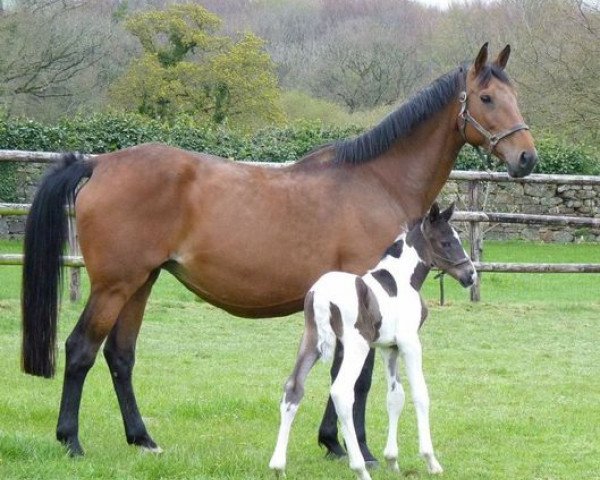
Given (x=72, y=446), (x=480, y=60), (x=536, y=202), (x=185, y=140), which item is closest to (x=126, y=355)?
(x=72, y=446)

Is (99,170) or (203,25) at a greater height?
(203,25)

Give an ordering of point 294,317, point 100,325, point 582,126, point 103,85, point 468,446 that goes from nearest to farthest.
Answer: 1. point 100,325
2. point 468,446
3. point 294,317
4. point 582,126
5. point 103,85

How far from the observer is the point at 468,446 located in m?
5.81

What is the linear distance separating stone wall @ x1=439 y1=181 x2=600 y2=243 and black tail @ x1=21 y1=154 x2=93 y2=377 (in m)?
15.1

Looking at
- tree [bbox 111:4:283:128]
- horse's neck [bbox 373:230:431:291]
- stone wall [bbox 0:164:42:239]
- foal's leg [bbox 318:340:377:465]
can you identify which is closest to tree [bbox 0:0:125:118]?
tree [bbox 111:4:283:128]

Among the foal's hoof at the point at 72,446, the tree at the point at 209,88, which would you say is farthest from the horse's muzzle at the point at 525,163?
the tree at the point at 209,88

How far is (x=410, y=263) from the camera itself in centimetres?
495

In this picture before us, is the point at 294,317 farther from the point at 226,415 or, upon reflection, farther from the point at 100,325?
the point at 100,325

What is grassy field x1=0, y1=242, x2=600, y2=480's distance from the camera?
5.07m

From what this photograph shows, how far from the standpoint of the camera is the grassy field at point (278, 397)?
507cm

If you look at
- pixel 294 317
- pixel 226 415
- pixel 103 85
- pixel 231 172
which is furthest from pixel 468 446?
pixel 103 85

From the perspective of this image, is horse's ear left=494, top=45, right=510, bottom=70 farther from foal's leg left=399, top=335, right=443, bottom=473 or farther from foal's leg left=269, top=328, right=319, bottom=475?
foal's leg left=269, top=328, right=319, bottom=475

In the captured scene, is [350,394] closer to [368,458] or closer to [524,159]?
[368,458]

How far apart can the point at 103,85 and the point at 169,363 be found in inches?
1106
